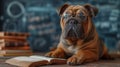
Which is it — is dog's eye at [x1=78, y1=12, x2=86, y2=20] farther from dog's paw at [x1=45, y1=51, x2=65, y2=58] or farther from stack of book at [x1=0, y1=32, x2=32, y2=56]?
stack of book at [x1=0, y1=32, x2=32, y2=56]

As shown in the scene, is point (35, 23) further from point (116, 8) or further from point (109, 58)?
point (109, 58)

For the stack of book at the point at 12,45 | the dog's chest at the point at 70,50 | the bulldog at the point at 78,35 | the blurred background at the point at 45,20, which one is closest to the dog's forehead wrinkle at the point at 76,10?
the bulldog at the point at 78,35

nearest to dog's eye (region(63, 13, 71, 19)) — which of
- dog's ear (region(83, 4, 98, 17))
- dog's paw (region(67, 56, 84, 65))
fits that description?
dog's ear (region(83, 4, 98, 17))

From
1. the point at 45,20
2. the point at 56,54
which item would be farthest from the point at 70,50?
the point at 45,20

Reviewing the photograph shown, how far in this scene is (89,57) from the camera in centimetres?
132

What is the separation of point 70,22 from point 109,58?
453mm

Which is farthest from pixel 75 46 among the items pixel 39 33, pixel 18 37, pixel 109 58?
pixel 39 33

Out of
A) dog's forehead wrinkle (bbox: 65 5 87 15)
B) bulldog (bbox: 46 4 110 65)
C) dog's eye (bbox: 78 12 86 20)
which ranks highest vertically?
dog's forehead wrinkle (bbox: 65 5 87 15)

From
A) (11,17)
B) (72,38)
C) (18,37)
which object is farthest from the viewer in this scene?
(11,17)

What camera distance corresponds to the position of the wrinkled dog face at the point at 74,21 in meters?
1.31

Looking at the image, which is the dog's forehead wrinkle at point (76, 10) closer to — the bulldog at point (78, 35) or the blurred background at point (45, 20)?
Answer: the bulldog at point (78, 35)

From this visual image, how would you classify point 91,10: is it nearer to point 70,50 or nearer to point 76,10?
point 76,10

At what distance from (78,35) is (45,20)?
1152 millimetres

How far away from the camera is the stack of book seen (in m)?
1.66
